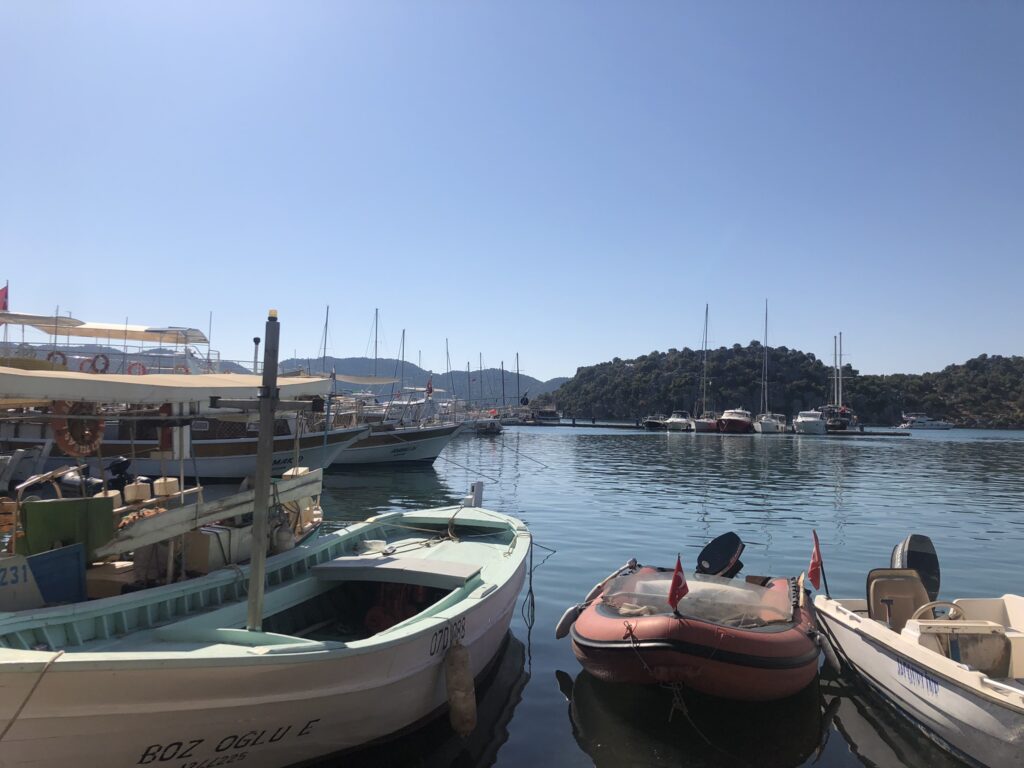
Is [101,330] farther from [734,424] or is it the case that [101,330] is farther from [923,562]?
[734,424]

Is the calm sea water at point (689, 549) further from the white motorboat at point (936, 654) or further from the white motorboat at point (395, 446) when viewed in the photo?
the white motorboat at point (395, 446)

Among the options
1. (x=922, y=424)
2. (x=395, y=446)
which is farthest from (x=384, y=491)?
(x=922, y=424)

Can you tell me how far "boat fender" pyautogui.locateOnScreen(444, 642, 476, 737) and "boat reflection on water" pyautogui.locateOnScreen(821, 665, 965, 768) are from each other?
165 inches

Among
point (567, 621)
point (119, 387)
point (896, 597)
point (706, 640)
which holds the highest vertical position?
point (119, 387)

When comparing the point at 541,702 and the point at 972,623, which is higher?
the point at 972,623

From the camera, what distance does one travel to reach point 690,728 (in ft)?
25.2

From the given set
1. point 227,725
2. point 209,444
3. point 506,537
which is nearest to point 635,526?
point 506,537

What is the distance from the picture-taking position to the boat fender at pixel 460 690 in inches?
281

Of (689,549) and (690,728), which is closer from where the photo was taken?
(690,728)

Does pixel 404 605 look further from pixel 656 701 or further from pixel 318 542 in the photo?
pixel 656 701

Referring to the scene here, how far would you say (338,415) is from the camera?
120 feet

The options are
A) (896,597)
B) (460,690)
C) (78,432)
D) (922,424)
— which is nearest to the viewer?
(460,690)

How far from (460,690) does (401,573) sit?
6.37 ft

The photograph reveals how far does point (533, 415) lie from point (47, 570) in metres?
121
